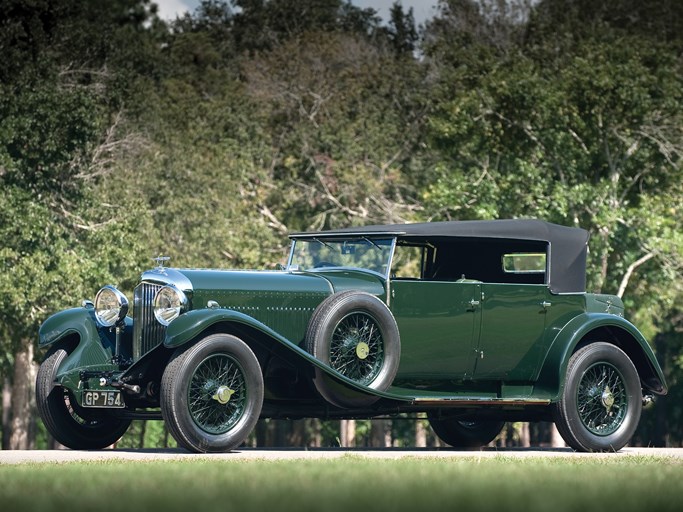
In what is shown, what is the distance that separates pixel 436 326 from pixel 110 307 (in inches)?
119

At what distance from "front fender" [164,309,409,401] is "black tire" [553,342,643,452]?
7.39 ft

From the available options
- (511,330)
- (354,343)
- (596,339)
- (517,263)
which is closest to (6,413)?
(517,263)

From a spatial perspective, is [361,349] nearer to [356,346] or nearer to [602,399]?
[356,346]

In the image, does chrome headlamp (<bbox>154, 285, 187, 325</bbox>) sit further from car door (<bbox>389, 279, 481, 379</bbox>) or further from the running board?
the running board

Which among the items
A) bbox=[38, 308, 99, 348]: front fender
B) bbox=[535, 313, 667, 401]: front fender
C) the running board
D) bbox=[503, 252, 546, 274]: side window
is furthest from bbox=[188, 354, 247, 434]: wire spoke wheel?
bbox=[503, 252, 546, 274]: side window

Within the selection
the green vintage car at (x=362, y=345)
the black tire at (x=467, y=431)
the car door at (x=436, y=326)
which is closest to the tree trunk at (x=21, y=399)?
the black tire at (x=467, y=431)

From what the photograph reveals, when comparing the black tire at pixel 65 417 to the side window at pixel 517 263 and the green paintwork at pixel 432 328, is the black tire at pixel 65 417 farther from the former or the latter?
the side window at pixel 517 263

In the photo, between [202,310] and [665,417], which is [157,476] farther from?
[665,417]

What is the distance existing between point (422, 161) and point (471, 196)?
9.01 m

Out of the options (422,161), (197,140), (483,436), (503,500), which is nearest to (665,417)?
(422,161)

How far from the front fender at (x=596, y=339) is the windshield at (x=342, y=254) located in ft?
6.33

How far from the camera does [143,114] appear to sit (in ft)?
119

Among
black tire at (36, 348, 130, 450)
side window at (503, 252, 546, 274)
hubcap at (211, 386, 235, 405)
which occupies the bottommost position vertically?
black tire at (36, 348, 130, 450)

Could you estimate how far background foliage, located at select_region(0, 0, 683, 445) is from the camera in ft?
93.2
